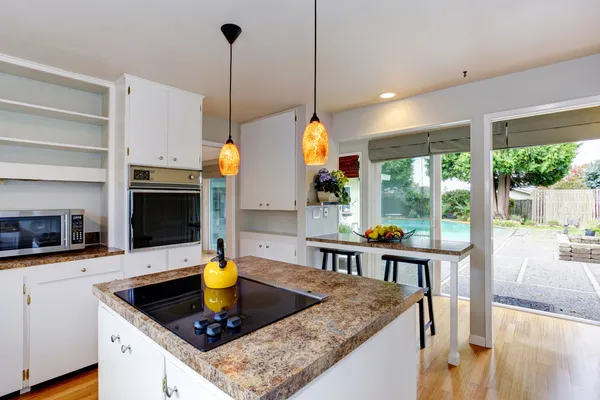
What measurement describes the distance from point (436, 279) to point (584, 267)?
156cm

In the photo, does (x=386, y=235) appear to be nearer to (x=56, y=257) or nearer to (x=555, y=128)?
(x=555, y=128)

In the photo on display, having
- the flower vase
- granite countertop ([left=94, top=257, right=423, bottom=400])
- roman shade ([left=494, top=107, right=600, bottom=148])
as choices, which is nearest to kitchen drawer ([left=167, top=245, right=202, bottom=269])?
granite countertop ([left=94, top=257, right=423, bottom=400])

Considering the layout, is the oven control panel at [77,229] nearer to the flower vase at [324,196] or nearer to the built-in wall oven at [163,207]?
the built-in wall oven at [163,207]

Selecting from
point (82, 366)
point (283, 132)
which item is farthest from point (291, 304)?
point (283, 132)

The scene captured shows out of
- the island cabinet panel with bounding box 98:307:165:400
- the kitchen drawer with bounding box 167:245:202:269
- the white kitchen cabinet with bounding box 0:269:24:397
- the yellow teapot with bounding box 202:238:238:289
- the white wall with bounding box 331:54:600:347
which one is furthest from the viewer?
the kitchen drawer with bounding box 167:245:202:269

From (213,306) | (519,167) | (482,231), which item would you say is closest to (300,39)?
(213,306)

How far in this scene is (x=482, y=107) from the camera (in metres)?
2.73

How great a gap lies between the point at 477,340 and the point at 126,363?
2.84 m

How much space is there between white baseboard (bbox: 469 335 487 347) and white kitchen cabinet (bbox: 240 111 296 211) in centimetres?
213

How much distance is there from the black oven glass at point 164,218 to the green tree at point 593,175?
162 inches

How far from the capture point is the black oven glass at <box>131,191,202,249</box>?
8.48ft

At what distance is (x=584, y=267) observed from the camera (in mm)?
3453

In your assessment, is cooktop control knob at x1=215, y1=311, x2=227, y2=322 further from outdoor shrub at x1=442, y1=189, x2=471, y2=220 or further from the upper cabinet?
outdoor shrub at x1=442, y1=189, x2=471, y2=220

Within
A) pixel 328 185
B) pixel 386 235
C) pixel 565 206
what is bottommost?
pixel 386 235
